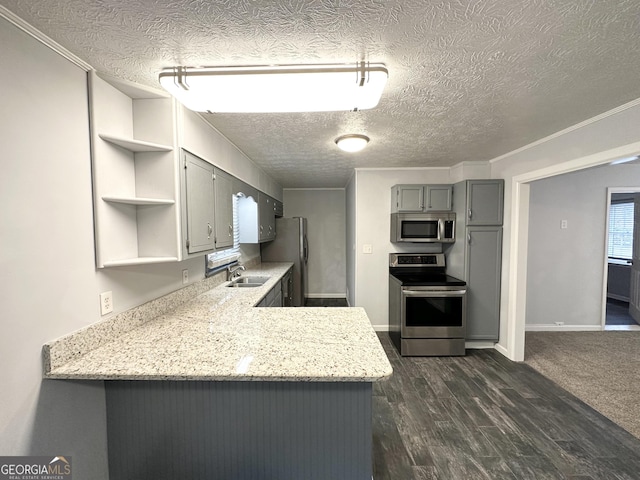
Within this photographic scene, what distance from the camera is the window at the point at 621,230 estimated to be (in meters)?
5.11

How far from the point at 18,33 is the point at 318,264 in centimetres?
507

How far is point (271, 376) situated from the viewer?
1.13m

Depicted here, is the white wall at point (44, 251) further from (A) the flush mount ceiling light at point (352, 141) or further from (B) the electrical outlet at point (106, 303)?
(A) the flush mount ceiling light at point (352, 141)

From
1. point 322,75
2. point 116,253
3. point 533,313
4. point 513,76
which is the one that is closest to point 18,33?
point 116,253

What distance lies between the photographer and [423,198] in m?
3.51

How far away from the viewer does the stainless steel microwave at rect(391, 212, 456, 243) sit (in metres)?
3.43

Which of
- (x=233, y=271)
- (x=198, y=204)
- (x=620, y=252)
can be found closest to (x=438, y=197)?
(x=233, y=271)

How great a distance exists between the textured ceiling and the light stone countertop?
138 cm

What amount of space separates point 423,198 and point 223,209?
2.59 metres

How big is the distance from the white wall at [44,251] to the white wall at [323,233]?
4456 mm

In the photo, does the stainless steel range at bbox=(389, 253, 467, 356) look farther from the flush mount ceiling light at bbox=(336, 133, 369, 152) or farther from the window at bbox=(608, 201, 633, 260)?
the window at bbox=(608, 201, 633, 260)

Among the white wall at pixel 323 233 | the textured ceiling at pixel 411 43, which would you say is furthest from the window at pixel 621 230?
the white wall at pixel 323 233

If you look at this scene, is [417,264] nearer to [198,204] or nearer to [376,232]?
[376,232]

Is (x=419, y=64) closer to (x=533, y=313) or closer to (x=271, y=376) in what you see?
(x=271, y=376)
